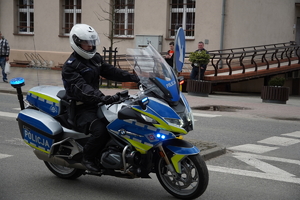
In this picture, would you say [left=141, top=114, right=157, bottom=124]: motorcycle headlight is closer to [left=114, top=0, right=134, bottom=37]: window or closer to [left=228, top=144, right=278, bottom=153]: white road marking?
[left=228, top=144, right=278, bottom=153]: white road marking

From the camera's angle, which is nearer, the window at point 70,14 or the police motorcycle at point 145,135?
the police motorcycle at point 145,135

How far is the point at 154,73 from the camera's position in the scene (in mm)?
5273

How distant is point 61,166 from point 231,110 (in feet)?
27.5

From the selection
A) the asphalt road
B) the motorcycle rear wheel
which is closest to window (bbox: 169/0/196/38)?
the asphalt road

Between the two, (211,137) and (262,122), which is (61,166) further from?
(262,122)

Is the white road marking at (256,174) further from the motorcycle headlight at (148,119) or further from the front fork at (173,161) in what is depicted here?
the motorcycle headlight at (148,119)

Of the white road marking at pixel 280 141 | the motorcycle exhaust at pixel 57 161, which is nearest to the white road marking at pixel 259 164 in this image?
the white road marking at pixel 280 141

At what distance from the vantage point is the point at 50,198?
5418 mm

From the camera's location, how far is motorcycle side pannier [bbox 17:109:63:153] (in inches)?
221

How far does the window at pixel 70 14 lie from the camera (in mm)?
28203

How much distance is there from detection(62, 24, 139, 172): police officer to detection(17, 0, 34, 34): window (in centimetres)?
2564

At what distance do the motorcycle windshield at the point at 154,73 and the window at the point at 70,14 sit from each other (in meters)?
23.4

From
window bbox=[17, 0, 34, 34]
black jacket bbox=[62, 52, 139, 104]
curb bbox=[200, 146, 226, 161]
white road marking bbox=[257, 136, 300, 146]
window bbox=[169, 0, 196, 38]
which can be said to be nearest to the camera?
black jacket bbox=[62, 52, 139, 104]

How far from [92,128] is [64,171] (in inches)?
42.1
